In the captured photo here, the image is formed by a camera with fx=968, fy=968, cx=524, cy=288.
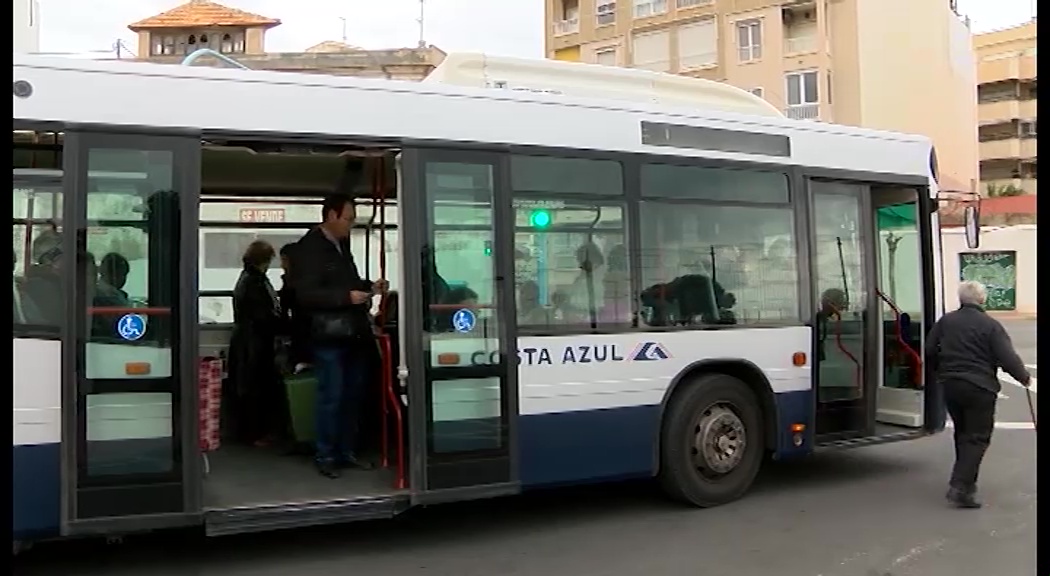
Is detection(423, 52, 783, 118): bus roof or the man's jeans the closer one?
the man's jeans

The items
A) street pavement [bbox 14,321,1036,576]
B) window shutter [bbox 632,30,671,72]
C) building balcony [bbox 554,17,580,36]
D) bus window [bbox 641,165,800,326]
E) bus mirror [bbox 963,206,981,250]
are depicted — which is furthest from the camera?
building balcony [bbox 554,17,580,36]

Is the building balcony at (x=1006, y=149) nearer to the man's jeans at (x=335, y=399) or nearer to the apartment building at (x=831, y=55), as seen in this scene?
the apartment building at (x=831, y=55)

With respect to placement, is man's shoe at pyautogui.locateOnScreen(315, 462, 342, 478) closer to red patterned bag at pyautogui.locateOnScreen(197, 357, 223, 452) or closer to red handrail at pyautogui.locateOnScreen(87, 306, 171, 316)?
red patterned bag at pyautogui.locateOnScreen(197, 357, 223, 452)

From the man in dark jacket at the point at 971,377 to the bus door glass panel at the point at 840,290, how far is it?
2.30 feet

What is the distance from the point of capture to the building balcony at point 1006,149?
190 ft

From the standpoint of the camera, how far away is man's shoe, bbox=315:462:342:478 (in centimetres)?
581

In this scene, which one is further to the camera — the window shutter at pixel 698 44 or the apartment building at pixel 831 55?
the window shutter at pixel 698 44

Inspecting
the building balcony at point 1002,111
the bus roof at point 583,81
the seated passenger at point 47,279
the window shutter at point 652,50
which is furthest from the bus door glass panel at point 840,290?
the building balcony at point 1002,111

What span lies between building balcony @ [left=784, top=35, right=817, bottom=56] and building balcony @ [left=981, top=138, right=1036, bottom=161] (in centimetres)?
2299

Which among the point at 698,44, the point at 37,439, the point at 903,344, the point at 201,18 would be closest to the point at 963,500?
the point at 903,344

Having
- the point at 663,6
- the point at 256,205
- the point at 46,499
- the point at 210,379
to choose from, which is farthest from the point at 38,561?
the point at 663,6

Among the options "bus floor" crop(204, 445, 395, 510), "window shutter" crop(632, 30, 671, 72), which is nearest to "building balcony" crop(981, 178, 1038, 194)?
"window shutter" crop(632, 30, 671, 72)

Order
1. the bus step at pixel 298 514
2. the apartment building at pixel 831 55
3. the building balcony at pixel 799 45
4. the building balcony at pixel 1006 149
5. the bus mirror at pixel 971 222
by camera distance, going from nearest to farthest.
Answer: the bus step at pixel 298 514 < the bus mirror at pixel 971 222 < the apartment building at pixel 831 55 < the building balcony at pixel 799 45 < the building balcony at pixel 1006 149
